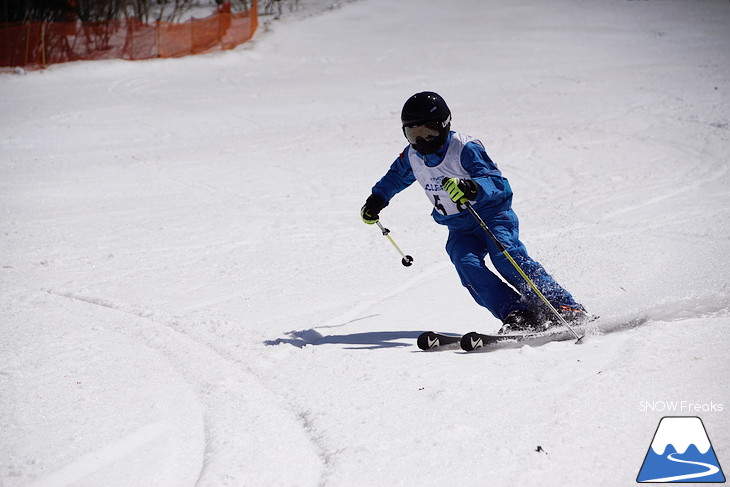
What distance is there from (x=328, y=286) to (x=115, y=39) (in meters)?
18.2

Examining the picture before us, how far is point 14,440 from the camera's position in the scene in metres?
3.22

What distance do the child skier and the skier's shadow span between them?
61 cm

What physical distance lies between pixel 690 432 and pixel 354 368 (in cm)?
177

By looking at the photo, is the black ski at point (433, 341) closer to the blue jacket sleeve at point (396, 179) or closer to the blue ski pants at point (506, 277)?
the blue ski pants at point (506, 277)

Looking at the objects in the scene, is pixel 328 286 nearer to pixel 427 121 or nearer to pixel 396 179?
pixel 396 179

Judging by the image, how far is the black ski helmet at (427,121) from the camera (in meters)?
4.50

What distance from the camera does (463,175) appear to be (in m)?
4.63

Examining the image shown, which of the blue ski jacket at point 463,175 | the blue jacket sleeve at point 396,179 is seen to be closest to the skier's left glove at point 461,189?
the blue ski jacket at point 463,175

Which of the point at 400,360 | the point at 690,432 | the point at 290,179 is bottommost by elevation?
the point at 290,179

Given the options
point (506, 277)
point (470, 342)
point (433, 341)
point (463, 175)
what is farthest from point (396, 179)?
point (470, 342)

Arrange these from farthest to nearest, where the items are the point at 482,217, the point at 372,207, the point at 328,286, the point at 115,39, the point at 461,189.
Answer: the point at 115,39 < the point at 328,286 < the point at 372,207 < the point at 482,217 < the point at 461,189

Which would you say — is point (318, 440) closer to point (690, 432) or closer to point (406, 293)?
point (690, 432)

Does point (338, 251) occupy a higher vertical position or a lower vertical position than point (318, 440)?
lower

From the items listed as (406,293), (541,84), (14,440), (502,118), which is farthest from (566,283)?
(541,84)
